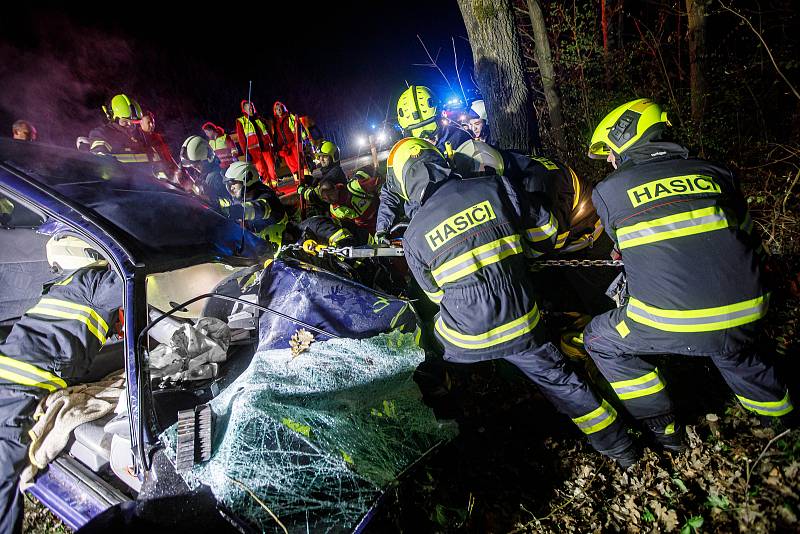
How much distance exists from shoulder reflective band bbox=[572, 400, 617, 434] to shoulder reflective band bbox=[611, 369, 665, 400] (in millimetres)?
184

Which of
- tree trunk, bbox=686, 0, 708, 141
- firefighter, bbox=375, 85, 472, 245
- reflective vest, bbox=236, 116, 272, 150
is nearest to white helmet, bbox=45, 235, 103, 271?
firefighter, bbox=375, 85, 472, 245

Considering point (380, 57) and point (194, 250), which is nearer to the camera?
point (194, 250)

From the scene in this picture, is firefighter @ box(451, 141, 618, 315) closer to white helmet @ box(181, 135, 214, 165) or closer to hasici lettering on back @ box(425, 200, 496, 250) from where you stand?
hasici lettering on back @ box(425, 200, 496, 250)

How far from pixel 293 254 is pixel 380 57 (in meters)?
31.6

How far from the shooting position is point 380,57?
3109 cm

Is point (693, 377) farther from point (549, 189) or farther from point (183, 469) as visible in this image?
point (183, 469)

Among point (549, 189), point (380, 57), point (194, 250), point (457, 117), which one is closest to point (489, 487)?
point (549, 189)

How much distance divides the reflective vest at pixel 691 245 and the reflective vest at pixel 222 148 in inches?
315

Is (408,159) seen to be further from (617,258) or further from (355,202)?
(355,202)

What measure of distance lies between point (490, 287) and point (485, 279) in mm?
59

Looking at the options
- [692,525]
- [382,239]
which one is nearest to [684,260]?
[692,525]

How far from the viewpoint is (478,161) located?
3254 millimetres

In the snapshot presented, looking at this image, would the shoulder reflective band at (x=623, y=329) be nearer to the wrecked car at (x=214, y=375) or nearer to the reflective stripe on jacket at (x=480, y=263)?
the reflective stripe on jacket at (x=480, y=263)

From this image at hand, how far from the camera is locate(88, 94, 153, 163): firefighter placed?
7.49 m
